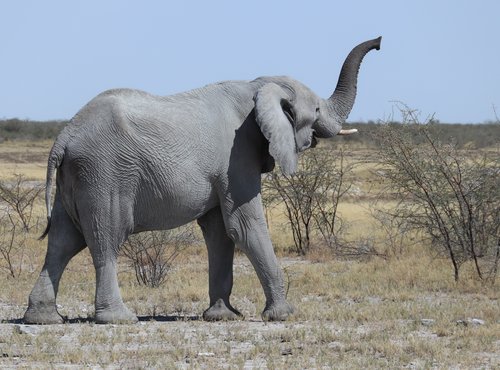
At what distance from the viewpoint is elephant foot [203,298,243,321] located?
455 inches

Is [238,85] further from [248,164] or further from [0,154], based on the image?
[0,154]

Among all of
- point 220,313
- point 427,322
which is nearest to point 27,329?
point 220,313

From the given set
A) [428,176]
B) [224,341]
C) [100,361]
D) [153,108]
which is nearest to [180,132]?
[153,108]

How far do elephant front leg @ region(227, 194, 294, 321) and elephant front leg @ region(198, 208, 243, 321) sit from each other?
17.8 inches

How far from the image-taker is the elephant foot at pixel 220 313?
11562 mm

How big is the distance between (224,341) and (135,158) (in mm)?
2025

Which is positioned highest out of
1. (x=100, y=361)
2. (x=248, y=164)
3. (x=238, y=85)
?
(x=238, y=85)

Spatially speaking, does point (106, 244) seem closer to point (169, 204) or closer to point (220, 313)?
point (169, 204)

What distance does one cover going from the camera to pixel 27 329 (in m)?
10.2

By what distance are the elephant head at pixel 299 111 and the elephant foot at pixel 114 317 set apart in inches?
81.3

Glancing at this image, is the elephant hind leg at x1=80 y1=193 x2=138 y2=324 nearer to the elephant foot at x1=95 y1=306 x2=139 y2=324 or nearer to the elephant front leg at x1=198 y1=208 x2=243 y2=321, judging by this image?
the elephant foot at x1=95 y1=306 x2=139 y2=324

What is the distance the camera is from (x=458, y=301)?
43.1 feet

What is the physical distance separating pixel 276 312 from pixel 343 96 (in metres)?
2.46

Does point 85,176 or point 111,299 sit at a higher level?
point 85,176
